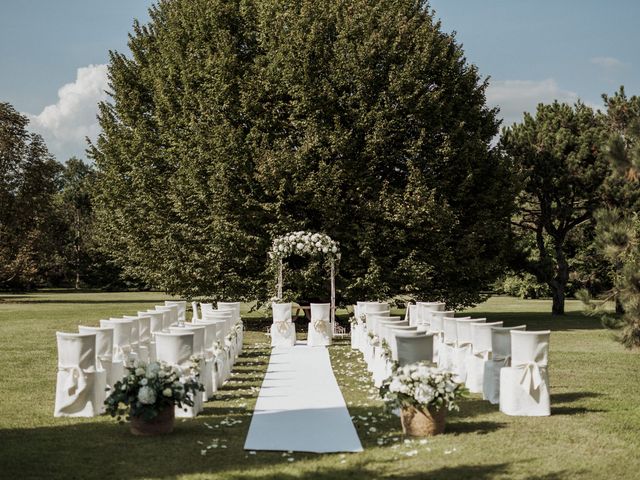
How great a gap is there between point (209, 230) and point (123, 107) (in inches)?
333

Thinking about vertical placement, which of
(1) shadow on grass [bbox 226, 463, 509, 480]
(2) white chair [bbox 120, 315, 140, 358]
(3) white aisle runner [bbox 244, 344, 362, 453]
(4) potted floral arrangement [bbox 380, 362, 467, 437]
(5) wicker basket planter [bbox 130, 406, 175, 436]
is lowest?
(1) shadow on grass [bbox 226, 463, 509, 480]

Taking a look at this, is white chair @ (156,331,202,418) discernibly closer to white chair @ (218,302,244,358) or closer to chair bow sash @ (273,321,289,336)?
white chair @ (218,302,244,358)

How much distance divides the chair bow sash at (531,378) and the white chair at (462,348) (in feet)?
10.1

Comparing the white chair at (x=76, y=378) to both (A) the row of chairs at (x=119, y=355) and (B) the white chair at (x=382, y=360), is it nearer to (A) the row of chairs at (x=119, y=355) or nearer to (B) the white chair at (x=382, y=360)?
(A) the row of chairs at (x=119, y=355)

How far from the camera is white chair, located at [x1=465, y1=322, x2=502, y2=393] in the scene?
13.4 meters

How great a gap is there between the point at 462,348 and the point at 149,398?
7.08 m

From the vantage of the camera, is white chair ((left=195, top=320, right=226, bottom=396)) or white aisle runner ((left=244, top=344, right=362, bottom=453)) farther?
white chair ((left=195, top=320, right=226, bottom=396))

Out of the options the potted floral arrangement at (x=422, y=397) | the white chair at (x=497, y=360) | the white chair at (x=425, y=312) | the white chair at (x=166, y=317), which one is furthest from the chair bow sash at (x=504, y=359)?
the white chair at (x=166, y=317)

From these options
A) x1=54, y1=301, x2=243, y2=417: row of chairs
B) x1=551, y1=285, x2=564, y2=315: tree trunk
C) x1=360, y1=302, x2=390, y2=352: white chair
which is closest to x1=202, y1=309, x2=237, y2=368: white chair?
x1=54, y1=301, x2=243, y2=417: row of chairs

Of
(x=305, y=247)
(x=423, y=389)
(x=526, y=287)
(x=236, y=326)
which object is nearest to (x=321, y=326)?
(x=305, y=247)

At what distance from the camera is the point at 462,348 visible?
1459 centimetres

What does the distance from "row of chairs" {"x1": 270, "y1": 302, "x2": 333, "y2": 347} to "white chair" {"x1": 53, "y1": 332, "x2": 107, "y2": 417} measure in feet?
36.7

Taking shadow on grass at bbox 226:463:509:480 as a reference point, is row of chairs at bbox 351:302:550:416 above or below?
above

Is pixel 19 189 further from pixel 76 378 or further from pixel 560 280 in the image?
pixel 76 378
